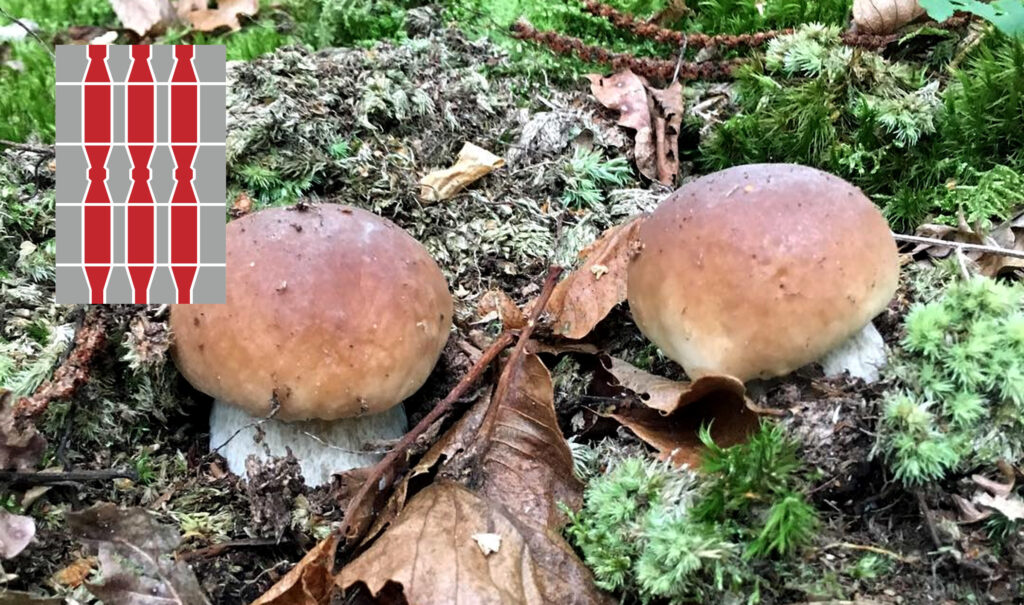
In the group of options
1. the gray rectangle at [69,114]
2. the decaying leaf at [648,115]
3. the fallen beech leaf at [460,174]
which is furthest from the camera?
the decaying leaf at [648,115]

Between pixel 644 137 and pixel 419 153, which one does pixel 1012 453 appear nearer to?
pixel 644 137

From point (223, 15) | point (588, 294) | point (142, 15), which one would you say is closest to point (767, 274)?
point (588, 294)

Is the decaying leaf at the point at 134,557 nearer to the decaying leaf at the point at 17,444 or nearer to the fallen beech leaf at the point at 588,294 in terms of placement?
the decaying leaf at the point at 17,444

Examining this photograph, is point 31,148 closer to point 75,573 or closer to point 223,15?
point 75,573

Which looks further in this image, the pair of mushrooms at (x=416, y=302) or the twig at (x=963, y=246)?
the twig at (x=963, y=246)

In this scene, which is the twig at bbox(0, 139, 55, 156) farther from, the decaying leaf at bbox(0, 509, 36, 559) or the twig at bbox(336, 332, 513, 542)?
the twig at bbox(336, 332, 513, 542)

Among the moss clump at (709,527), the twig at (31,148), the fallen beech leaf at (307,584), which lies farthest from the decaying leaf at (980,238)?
the twig at (31,148)

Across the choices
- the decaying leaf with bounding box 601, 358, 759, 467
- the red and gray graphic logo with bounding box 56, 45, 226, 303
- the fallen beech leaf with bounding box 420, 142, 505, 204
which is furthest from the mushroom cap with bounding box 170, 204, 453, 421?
the fallen beech leaf with bounding box 420, 142, 505, 204
